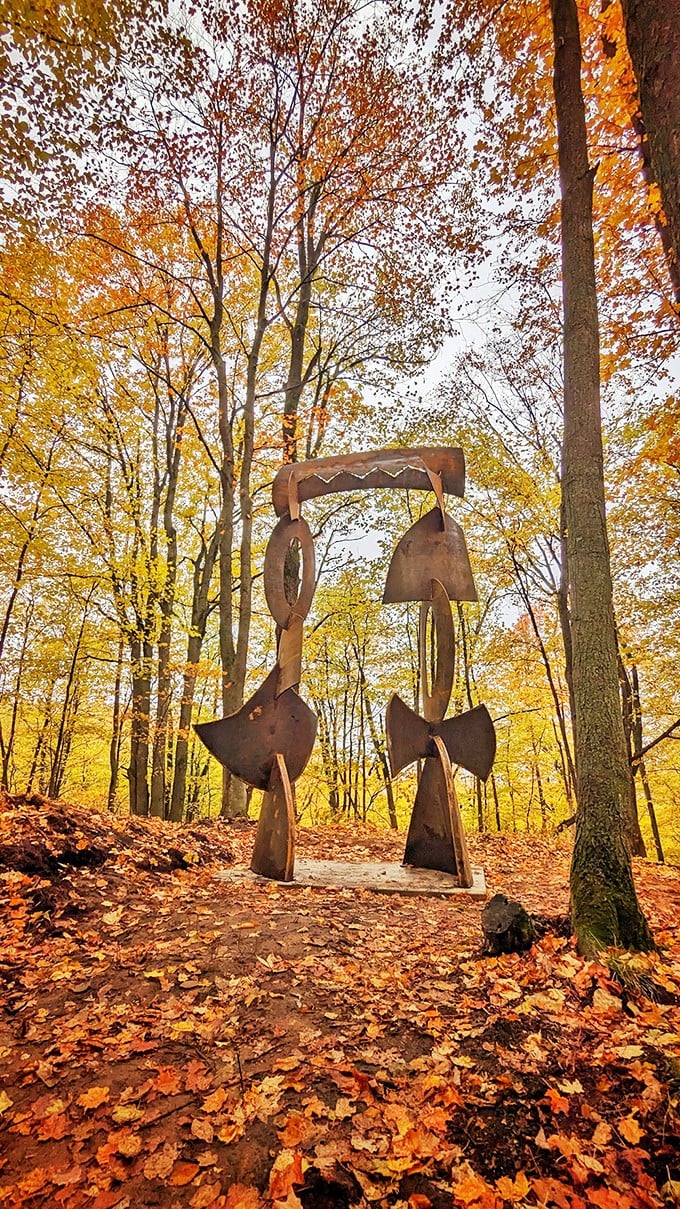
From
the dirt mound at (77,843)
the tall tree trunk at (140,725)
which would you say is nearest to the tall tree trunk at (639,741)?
the dirt mound at (77,843)

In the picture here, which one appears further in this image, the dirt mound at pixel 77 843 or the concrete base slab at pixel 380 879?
the concrete base slab at pixel 380 879

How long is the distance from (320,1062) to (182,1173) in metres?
0.72

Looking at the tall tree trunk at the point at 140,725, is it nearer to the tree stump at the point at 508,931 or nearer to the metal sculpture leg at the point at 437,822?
the metal sculpture leg at the point at 437,822

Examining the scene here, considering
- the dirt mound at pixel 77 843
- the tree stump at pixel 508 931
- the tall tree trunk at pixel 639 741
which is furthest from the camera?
the tall tree trunk at pixel 639 741

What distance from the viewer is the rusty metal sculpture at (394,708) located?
605 cm

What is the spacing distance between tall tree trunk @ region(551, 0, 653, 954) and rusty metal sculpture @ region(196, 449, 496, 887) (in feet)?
7.66

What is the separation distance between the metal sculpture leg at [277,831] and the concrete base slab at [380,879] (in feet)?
0.39

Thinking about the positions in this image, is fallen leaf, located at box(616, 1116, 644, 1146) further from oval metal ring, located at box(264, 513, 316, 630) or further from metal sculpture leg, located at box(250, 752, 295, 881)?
oval metal ring, located at box(264, 513, 316, 630)

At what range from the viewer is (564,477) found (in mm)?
4254

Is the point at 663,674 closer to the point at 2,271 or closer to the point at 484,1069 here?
the point at 484,1069

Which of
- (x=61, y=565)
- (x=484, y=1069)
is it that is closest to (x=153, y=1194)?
(x=484, y=1069)

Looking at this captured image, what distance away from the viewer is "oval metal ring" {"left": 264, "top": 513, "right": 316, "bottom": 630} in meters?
6.41

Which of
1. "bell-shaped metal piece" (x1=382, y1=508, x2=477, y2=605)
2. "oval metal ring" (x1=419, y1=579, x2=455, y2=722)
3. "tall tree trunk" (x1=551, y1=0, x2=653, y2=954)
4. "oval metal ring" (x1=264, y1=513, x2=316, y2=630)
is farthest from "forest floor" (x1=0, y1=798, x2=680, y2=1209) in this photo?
"bell-shaped metal piece" (x1=382, y1=508, x2=477, y2=605)

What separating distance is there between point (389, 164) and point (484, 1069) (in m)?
13.4
